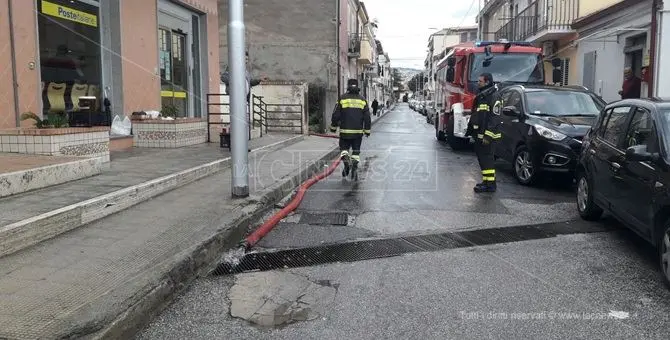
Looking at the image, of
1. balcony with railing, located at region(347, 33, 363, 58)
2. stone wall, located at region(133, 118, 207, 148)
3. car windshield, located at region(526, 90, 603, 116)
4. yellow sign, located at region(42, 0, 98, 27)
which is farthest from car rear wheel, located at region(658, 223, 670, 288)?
balcony with railing, located at region(347, 33, 363, 58)

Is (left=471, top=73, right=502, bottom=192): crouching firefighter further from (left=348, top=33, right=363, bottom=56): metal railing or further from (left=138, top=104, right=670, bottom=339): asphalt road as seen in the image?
(left=348, top=33, right=363, bottom=56): metal railing

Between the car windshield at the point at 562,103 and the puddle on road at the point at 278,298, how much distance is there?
21.9 ft

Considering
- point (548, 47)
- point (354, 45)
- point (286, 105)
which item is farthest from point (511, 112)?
point (354, 45)

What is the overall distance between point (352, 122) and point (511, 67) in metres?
7.11

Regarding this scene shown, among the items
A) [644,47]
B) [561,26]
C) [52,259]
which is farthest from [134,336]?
[561,26]

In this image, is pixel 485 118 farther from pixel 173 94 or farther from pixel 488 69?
pixel 173 94

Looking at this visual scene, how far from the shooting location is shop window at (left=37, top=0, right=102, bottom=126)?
903 cm

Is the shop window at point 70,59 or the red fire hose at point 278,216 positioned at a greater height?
the shop window at point 70,59

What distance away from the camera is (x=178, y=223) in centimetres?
609

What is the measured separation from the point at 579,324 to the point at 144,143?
935cm

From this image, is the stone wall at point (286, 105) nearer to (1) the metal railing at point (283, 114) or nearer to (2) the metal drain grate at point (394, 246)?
(1) the metal railing at point (283, 114)

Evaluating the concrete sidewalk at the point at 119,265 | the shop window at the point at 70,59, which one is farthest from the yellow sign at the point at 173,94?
the concrete sidewalk at the point at 119,265

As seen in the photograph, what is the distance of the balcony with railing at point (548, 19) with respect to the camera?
22141 mm

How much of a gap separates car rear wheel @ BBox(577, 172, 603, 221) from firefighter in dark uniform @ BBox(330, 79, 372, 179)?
411cm
